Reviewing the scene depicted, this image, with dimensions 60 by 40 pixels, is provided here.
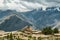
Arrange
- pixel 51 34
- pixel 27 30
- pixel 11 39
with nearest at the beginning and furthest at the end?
pixel 11 39 → pixel 51 34 → pixel 27 30

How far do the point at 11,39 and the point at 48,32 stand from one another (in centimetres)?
2054

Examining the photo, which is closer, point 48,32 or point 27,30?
point 48,32

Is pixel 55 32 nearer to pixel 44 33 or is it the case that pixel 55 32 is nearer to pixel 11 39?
pixel 44 33

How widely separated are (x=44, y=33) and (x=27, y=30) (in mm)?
9985

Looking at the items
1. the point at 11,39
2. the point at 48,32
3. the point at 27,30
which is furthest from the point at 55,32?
the point at 11,39

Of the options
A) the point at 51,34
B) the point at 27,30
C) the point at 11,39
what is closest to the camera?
the point at 11,39

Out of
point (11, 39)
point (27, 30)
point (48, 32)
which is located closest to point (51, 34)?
point (48, 32)

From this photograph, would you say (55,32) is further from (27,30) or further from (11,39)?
(11,39)

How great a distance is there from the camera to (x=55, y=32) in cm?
6862

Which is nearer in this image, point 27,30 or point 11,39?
point 11,39

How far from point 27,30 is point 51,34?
12650 mm

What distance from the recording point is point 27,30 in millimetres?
75625

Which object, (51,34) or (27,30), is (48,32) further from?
(27,30)

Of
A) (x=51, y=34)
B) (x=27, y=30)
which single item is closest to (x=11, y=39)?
(x=51, y=34)
